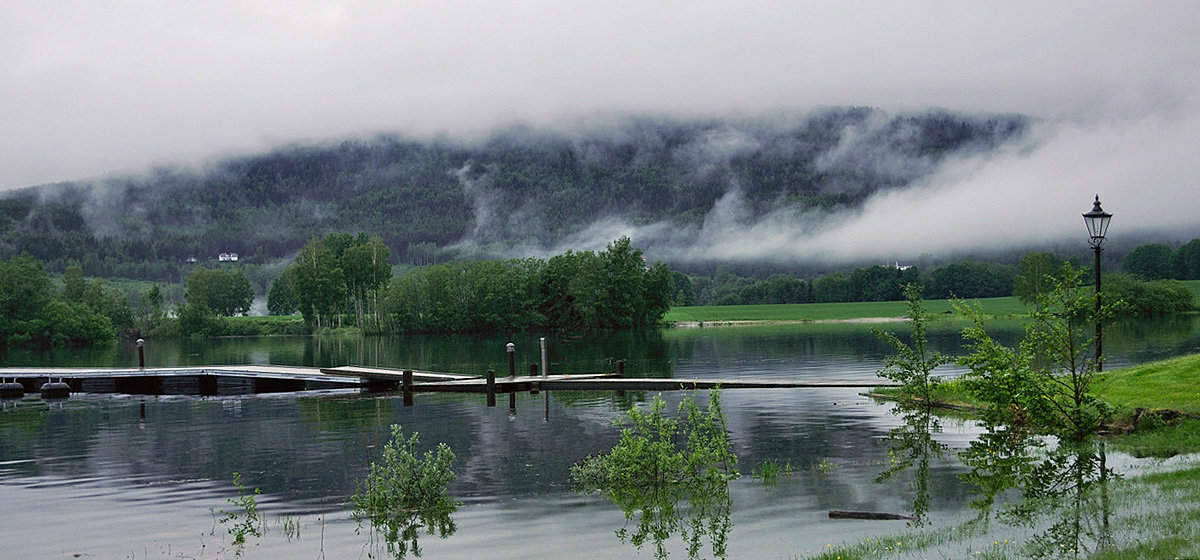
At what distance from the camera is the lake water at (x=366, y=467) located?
58.0 feet

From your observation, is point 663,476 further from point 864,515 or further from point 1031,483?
point 1031,483

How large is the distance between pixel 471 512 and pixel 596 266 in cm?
11443

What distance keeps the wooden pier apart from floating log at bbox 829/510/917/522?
22.3 meters

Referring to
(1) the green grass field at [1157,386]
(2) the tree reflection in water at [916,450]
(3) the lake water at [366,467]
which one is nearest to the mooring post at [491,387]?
(3) the lake water at [366,467]

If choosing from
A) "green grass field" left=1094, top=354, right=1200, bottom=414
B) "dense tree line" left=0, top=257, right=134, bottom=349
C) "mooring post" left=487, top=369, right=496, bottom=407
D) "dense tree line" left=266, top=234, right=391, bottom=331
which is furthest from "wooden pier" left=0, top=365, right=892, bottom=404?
"dense tree line" left=266, top=234, right=391, bottom=331

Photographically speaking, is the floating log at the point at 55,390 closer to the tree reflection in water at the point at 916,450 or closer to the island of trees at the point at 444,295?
the tree reflection in water at the point at 916,450

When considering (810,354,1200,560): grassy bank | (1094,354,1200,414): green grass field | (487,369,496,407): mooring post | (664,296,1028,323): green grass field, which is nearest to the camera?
(810,354,1200,560): grassy bank

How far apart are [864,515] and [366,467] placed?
503 inches

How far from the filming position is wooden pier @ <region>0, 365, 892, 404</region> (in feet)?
139

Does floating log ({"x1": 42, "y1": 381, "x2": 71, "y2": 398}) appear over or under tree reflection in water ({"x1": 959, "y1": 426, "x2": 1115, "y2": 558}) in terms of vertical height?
over

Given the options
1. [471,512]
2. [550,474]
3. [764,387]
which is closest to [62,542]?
[471,512]

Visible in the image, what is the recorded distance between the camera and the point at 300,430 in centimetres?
3388

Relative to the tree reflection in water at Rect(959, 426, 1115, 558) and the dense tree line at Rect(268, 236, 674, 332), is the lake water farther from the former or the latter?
the dense tree line at Rect(268, 236, 674, 332)

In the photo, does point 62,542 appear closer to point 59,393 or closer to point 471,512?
point 471,512
